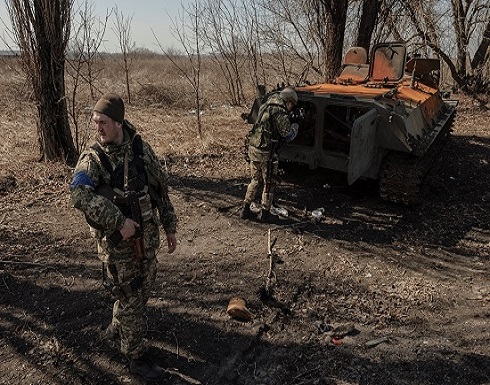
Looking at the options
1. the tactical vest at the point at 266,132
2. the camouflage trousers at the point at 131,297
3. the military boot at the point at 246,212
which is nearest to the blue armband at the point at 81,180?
the camouflage trousers at the point at 131,297

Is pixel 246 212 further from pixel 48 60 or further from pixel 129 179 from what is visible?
pixel 48 60

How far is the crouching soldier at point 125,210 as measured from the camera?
8.36ft

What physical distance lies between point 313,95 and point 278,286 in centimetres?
321

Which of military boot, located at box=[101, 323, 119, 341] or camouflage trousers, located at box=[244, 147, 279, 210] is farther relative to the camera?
camouflage trousers, located at box=[244, 147, 279, 210]

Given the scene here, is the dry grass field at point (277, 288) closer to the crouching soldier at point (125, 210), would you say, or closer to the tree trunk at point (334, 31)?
the crouching soldier at point (125, 210)

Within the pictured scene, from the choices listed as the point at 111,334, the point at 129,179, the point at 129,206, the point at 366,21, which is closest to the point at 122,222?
the point at 129,206

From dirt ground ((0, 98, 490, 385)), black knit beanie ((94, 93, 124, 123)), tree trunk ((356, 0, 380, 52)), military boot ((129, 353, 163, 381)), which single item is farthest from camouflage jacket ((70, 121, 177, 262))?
tree trunk ((356, 0, 380, 52))

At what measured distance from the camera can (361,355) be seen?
3.29 metres

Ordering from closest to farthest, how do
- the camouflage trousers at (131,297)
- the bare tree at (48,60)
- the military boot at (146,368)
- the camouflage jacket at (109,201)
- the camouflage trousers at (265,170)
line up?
the camouflage jacket at (109,201) < the camouflage trousers at (131,297) < the military boot at (146,368) < the camouflage trousers at (265,170) < the bare tree at (48,60)

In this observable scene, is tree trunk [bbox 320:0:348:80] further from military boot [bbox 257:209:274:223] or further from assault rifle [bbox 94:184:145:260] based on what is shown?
assault rifle [bbox 94:184:145:260]

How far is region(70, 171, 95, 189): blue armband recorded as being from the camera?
8.36 feet

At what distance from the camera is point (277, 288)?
423 cm

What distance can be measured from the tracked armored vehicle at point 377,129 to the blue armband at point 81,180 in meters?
3.54

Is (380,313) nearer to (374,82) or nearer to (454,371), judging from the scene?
(454,371)
